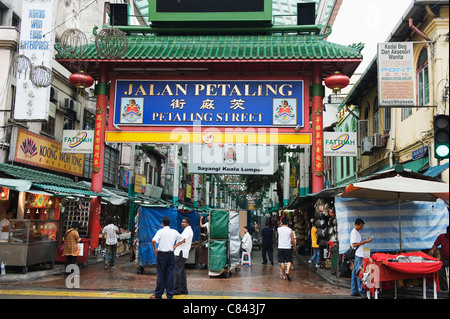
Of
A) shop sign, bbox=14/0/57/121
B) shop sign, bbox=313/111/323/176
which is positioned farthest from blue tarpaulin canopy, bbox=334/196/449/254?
shop sign, bbox=14/0/57/121

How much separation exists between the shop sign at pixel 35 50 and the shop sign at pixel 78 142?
3.52 feet

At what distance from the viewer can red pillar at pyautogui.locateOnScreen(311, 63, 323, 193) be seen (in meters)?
16.0

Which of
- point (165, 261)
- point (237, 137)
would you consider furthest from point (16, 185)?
point (237, 137)

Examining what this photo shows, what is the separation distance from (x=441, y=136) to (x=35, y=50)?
14.3m

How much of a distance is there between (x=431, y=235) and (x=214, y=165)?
777 centimetres

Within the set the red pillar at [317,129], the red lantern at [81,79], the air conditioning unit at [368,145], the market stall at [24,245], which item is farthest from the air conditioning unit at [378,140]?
the market stall at [24,245]

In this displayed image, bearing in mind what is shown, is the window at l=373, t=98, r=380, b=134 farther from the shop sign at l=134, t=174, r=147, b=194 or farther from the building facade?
the shop sign at l=134, t=174, r=147, b=194

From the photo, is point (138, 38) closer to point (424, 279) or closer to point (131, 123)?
point (131, 123)

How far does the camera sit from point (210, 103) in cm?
1659

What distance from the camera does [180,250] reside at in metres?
10.1

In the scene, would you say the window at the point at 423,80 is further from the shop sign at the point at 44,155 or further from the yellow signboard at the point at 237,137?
the shop sign at the point at 44,155

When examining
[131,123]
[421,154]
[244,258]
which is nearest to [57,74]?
[131,123]

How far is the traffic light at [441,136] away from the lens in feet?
27.2

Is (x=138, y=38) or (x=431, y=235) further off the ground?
(x=138, y=38)
